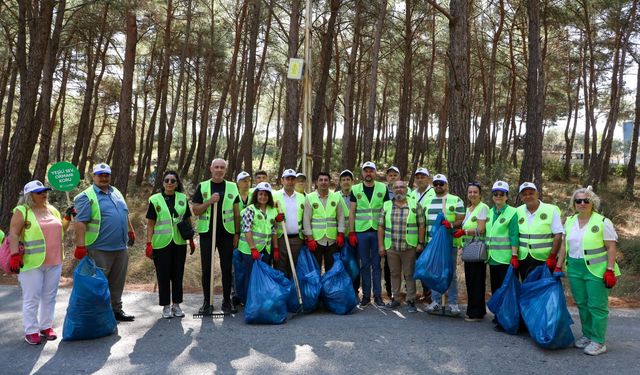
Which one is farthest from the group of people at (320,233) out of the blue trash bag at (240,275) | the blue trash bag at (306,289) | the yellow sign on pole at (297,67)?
the yellow sign on pole at (297,67)

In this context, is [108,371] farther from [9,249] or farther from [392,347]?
[392,347]

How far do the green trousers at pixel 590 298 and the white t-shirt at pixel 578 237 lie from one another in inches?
2.7

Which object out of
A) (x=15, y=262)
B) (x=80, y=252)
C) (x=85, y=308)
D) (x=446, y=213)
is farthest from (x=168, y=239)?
(x=446, y=213)

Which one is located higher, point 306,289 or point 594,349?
point 306,289

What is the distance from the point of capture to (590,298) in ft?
15.9

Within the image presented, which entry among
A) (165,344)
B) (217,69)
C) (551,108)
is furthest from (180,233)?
(551,108)

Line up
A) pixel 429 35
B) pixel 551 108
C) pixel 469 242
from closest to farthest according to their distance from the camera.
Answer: pixel 469 242 → pixel 429 35 → pixel 551 108

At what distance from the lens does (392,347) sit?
16.3 ft

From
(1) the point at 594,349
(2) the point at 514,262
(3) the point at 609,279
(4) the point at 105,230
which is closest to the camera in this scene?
(3) the point at 609,279

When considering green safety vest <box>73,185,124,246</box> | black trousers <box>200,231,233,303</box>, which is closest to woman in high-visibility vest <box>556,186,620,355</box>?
black trousers <box>200,231,233,303</box>

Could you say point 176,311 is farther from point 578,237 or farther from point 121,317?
point 578,237

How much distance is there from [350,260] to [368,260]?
24 cm

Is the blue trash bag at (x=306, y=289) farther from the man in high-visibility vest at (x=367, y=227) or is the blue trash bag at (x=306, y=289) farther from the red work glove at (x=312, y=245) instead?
the man in high-visibility vest at (x=367, y=227)

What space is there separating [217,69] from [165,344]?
2068 centimetres
